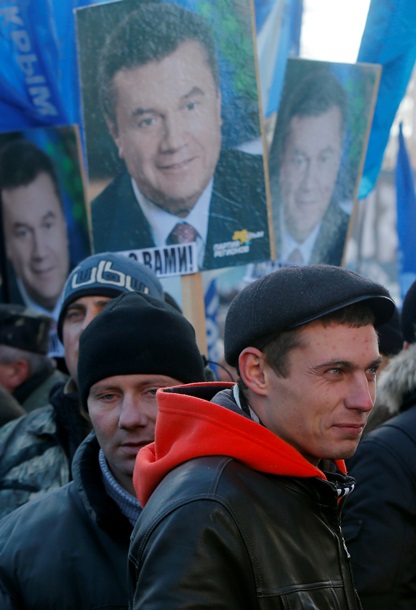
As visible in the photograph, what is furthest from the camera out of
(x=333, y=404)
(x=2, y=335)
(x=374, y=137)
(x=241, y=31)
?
(x=374, y=137)

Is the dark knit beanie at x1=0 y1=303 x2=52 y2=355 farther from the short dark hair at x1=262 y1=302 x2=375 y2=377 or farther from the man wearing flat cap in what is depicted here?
the short dark hair at x1=262 y1=302 x2=375 y2=377

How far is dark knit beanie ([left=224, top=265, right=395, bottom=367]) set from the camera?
5.60ft

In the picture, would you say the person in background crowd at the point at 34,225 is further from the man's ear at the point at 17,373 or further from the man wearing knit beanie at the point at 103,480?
the man wearing knit beanie at the point at 103,480

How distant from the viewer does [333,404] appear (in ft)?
5.71

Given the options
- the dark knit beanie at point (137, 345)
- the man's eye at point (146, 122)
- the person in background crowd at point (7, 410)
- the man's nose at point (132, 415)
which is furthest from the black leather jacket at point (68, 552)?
the man's eye at point (146, 122)

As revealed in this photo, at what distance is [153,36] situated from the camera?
3.86 metres

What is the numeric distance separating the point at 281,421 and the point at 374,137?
3.34m

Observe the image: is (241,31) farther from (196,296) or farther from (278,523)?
(278,523)

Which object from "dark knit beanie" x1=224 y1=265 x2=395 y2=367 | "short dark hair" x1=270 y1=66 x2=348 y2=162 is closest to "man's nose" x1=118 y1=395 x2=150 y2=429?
"dark knit beanie" x1=224 y1=265 x2=395 y2=367

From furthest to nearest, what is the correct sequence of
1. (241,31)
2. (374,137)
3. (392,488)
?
1. (374,137)
2. (241,31)
3. (392,488)

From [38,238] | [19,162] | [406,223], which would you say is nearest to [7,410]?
[38,238]

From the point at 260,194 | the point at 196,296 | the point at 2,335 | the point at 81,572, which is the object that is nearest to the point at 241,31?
the point at 260,194

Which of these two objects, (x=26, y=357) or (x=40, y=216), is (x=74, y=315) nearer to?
(x=26, y=357)

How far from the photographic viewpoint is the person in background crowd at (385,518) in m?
2.61
